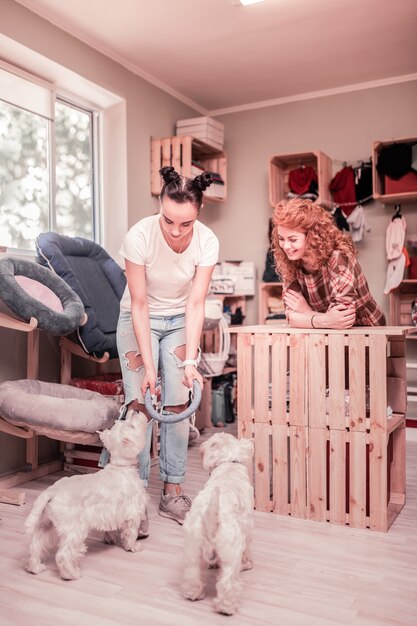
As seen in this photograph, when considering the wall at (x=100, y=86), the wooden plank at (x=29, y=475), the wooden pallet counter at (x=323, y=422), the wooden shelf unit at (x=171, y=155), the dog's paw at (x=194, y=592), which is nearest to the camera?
the dog's paw at (x=194, y=592)

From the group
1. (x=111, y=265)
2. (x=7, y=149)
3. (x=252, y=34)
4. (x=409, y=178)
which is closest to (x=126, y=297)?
(x=111, y=265)

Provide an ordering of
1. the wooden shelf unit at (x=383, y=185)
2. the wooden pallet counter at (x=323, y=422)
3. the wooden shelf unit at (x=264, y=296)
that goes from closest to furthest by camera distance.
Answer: the wooden pallet counter at (x=323, y=422) < the wooden shelf unit at (x=383, y=185) < the wooden shelf unit at (x=264, y=296)

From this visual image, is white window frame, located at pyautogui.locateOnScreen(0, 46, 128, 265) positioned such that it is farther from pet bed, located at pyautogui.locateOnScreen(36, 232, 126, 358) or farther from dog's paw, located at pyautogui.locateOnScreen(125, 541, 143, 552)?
dog's paw, located at pyautogui.locateOnScreen(125, 541, 143, 552)

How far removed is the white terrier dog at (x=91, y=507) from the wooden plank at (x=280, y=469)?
0.68m

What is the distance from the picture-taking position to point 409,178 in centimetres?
445

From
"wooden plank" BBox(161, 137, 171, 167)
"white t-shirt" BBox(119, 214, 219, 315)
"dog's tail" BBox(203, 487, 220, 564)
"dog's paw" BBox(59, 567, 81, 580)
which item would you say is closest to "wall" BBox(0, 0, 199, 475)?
"wooden plank" BBox(161, 137, 171, 167)

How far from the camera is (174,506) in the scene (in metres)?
2.53

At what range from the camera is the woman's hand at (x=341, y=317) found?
248 cm

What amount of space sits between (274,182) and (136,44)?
160cm

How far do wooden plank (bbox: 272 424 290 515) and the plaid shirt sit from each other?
1.94ft

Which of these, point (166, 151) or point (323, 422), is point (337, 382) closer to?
point (323, 422)

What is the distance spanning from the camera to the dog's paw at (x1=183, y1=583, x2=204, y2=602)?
180 centimetres

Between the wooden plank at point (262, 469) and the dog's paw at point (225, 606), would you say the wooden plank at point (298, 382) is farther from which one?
the dog's paw at point (225, 606)

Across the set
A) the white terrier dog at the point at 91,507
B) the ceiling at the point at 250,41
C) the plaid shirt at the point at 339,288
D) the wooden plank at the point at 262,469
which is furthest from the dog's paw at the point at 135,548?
the ceiling at the point at 250,41
